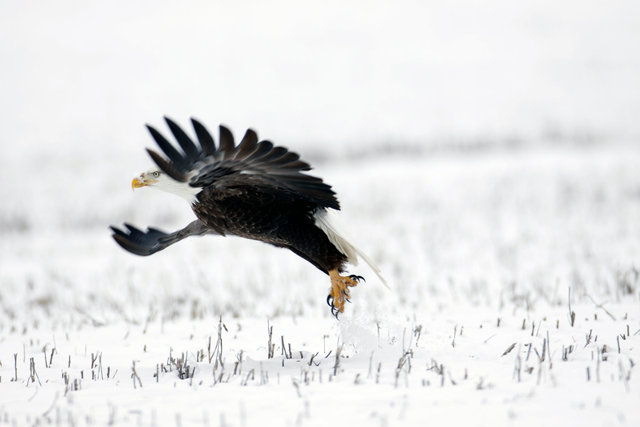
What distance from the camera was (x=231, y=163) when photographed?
3.75 metres

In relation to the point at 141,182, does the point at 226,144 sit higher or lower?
higher

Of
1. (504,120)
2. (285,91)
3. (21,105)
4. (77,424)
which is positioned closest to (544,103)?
(504,120)

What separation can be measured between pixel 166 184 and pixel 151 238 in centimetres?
101

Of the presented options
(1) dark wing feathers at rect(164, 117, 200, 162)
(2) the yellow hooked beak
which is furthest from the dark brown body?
(2) the yellow hooked beak

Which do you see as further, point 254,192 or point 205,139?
point 254,192

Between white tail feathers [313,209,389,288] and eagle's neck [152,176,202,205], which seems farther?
white tail feathers [313,209,389,288]

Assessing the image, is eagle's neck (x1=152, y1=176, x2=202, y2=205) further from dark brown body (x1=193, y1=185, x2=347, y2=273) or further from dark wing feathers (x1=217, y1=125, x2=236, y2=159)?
dark wing feathers (x1=217, y1=125, x2=236, y2=159)

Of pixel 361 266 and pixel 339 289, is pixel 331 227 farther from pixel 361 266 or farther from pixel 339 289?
pixel 361 266

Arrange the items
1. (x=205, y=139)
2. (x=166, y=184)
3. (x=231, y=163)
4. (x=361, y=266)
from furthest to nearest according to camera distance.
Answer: (x=361, y=266) < (x=166, y=184) < (x=231, y=163) < (x=205, y=139)

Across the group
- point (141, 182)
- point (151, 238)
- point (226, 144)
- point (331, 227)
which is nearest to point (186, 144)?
point (226, 144)

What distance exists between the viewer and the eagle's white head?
12.8 feet

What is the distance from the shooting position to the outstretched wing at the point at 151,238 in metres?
4.64

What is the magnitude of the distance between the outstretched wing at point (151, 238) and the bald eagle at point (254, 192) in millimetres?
22

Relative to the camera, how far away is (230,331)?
4734mm
